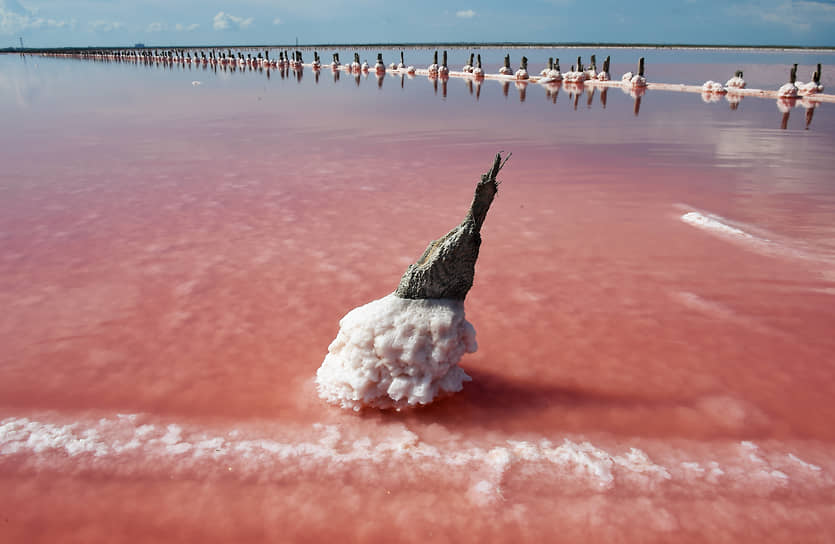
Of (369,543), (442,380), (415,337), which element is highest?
(415,337)

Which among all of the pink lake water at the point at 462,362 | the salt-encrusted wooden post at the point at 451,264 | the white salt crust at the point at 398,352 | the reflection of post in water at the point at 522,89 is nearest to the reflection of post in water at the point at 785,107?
the pink lake water at the point at 462,362

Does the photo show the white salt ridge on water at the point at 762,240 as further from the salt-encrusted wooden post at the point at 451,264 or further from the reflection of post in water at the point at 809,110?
the reflection of post in water at the point at 809,110

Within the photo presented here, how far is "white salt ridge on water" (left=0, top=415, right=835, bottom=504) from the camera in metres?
2.82

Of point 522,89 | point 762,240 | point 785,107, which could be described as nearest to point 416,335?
point 762,240

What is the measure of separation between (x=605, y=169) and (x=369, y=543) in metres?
8.99

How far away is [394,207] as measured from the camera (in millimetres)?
7527

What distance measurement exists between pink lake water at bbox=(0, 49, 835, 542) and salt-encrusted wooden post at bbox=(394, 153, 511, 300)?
2.31 ft

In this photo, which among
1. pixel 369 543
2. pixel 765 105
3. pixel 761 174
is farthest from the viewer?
pixel 765 105

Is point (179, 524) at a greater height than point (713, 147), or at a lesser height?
lesser

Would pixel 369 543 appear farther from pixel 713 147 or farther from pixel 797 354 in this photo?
pixel 713 147

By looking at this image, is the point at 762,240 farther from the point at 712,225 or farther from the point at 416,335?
the point at 416,335

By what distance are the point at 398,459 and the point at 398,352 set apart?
60 centimetres

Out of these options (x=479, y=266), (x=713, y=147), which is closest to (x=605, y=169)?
(x=713, y=147)

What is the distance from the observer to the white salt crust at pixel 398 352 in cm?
322
